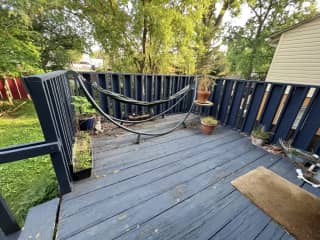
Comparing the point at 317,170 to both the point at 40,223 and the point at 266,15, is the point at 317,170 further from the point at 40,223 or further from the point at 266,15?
the point at 266,15

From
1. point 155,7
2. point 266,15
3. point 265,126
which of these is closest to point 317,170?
point 265,126

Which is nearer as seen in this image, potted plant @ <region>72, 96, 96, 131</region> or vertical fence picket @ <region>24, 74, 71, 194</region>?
vertical fence picket @ <region>24, 74, 71, 194</region>

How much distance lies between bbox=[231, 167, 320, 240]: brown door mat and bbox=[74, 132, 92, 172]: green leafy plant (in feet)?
4.86

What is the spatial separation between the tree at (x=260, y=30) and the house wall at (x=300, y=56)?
82.7 inches

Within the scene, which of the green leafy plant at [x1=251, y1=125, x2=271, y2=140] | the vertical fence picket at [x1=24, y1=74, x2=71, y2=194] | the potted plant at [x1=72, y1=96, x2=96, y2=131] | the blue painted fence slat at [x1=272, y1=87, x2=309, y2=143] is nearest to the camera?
the vertical fence picket at [x1=24, y1=74, x2=71, y2=194]

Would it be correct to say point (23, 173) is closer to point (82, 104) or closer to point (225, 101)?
point (82, 104)

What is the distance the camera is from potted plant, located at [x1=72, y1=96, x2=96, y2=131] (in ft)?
6.52

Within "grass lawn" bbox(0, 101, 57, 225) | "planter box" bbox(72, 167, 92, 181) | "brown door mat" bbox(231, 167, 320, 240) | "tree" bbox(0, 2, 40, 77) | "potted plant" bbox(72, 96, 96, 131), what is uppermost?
"tree" bbox(0, 2, 40, 77)

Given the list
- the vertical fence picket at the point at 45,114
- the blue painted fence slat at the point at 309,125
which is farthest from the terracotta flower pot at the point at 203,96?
the vertical fence picket at the point at 45,114

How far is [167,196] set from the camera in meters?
1.23

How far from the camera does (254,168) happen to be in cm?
164

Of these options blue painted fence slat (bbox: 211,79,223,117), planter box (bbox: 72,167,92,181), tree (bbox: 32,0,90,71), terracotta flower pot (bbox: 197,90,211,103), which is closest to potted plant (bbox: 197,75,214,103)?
terracotta flower pot (bbox: 197,90,211,103)

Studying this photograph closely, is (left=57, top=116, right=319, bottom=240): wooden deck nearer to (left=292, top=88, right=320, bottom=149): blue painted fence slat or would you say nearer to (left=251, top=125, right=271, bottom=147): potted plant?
(left=251, top=125, right=271, bottom=147): potted plant

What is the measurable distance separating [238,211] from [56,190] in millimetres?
1569
